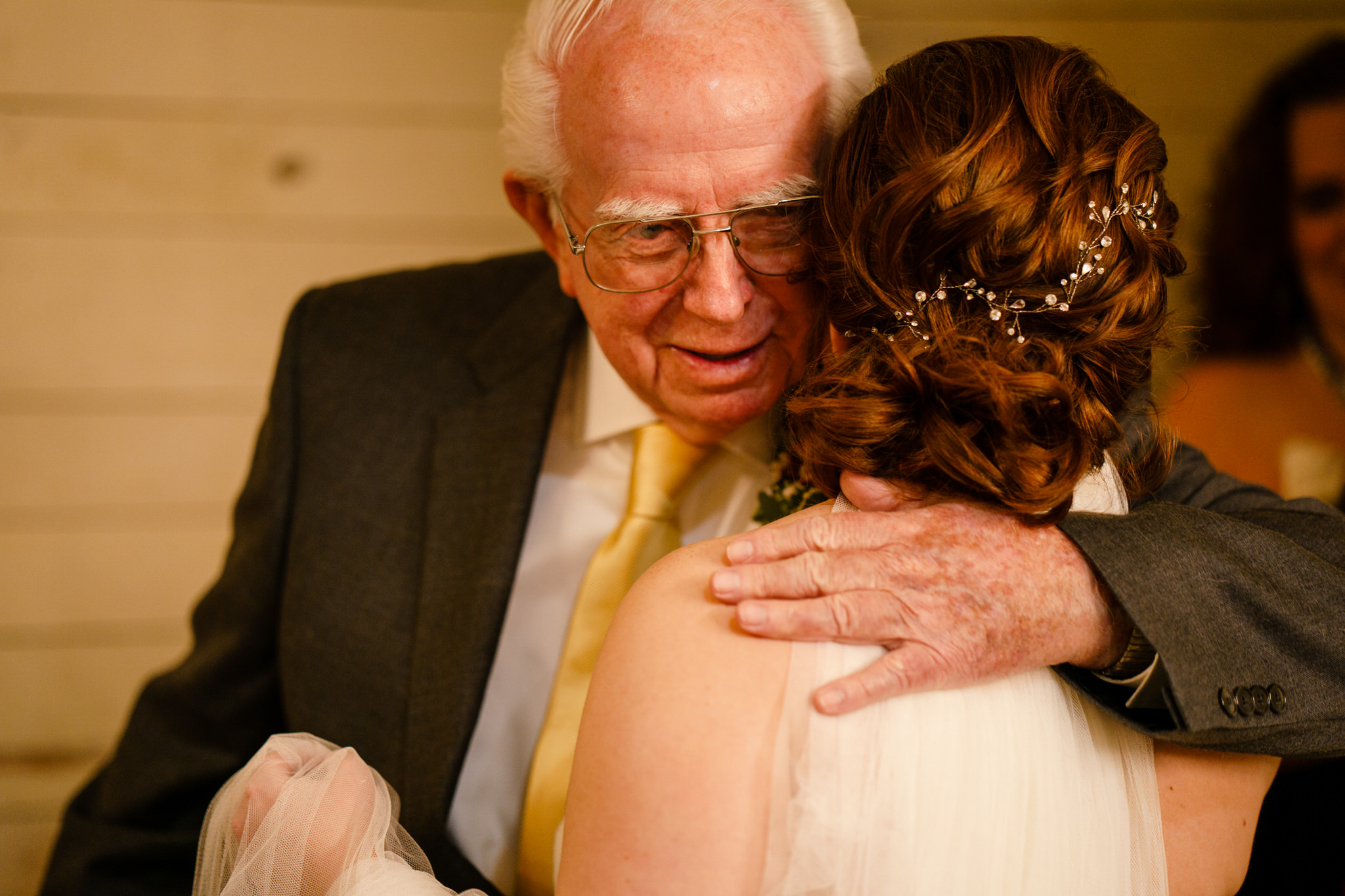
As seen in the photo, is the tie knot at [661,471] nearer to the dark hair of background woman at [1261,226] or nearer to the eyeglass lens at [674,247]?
the eyeglass lens at [674,247]

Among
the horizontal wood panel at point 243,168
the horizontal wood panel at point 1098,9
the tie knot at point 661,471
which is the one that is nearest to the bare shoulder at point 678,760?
the tie knot at point 661,471

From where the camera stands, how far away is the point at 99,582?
227cm

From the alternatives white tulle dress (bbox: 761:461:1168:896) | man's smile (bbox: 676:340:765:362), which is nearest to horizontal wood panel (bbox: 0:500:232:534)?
man's smile (bbox: 676:340:765:362)

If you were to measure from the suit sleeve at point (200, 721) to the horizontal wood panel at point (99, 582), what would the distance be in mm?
829

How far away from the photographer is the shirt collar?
1.35 m

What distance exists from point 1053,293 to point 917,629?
315 mm

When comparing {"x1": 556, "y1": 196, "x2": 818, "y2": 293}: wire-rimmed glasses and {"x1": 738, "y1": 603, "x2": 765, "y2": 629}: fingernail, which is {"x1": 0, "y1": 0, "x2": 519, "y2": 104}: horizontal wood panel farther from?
{"x1": 738, "y1": 603, "x2": 765, "y2": 629}: fingernail

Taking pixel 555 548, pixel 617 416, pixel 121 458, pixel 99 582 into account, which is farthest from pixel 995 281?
pixel 99 582

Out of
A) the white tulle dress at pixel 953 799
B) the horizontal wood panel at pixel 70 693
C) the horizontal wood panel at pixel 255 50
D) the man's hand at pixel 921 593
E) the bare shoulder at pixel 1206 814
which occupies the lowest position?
the horizontal wood panel at pixel 70 693

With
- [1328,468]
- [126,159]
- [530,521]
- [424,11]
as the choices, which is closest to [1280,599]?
[530,521]

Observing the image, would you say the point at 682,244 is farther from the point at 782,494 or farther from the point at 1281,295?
the point at 1281,295

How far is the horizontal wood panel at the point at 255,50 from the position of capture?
2051mm

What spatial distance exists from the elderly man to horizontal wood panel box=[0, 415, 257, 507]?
823 mm

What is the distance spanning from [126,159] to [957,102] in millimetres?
2052
